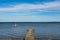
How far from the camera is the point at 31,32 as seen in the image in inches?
329

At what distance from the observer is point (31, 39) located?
840cm

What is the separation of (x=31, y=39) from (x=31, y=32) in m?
0.30

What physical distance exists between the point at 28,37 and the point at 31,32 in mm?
247

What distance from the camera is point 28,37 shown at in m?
8.35

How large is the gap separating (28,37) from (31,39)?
163 millimetres
